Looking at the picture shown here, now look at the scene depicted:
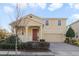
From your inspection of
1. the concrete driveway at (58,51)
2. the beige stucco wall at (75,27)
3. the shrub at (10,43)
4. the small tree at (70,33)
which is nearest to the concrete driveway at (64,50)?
the concrete driveway at (58,51)

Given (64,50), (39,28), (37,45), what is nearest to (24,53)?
(37,45)

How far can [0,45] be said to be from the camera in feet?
31.6

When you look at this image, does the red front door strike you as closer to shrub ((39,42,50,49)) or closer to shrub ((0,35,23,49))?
shrub ((39,42,50,49))

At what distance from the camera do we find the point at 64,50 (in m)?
9.66

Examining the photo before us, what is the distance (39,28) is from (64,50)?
90 cm

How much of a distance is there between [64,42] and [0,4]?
6.48 ft

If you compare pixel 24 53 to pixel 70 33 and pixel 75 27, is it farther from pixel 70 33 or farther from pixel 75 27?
pixel 75 27

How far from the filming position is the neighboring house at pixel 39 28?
9.52m

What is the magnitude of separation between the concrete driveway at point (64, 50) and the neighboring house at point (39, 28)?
0.61 feet

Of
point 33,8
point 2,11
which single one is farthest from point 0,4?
point 33,8

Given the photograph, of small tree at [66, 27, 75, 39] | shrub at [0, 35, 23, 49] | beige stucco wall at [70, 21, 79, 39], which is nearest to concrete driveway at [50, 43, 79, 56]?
small tree at [66, 27, 75, 39]

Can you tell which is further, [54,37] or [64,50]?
[64,50]

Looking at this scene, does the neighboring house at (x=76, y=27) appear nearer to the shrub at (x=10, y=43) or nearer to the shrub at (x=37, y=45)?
the shrub at (x=37, y=45)

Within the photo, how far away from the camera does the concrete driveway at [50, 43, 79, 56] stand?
9594 millimetres
